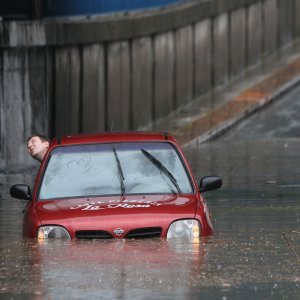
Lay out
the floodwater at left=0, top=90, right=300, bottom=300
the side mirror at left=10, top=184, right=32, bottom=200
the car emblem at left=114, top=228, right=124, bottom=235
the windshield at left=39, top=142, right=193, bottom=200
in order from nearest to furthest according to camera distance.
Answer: the floodwater at left=0, top=90, right=300, bottom=300, the car emblem at left=114, top=228, right=124, bottom=235, the windshield at left=39, top=142, right=193, bottom=200, the side mirror at left=10, top=184, right=32, bottom=200

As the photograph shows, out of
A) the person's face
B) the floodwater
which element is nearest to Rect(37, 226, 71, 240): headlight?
the floodwater

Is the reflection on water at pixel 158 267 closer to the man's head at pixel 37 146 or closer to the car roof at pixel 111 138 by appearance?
the man's head at pixel 37 146

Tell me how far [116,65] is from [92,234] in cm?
1406

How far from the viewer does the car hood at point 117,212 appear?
1334 cm

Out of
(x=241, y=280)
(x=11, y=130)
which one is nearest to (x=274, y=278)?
(x=241, y=280)

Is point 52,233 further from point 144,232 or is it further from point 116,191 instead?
point 116,191

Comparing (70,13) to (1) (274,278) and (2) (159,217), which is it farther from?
(1) (274,278)

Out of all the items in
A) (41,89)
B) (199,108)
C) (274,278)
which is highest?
(274,278)

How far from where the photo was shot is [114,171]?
47.3 ft

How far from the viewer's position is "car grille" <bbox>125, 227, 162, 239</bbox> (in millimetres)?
13383

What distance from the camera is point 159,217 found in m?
13.4

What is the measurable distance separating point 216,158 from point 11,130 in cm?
364

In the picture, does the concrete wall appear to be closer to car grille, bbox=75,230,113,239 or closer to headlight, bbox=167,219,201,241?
car grille, bbox=75,230,113,239

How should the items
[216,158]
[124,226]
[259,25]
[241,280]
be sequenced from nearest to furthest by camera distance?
[241,280] → [124,226] → [216,158] → [259,25]
